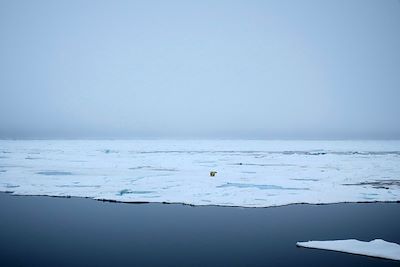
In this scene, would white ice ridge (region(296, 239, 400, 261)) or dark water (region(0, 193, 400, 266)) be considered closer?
dark water (region(0, 193, 400, 266))

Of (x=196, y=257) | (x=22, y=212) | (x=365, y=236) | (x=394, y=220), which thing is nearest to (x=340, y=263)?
(x=365, y=236)

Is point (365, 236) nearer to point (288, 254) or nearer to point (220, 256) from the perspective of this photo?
point (288, 254)

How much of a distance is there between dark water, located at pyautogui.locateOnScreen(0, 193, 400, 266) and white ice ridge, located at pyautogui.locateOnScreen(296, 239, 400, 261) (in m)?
0.12

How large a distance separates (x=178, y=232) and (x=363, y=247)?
8.44 feet

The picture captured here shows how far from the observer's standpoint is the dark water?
387 centimetres

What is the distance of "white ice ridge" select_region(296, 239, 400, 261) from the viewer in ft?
13.0

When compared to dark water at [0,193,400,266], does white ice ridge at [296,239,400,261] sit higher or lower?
higher

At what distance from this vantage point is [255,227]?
5.30 metres

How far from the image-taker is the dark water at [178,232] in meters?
3.87

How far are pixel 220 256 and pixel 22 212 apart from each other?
4.30 metres

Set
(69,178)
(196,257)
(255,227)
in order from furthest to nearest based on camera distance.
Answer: (69,178) → (255,227) → (196,257)

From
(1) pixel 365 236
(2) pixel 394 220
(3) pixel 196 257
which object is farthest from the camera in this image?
(2) pixel 394 220

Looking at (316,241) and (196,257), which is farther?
(316,241)

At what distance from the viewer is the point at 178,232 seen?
5020mm
